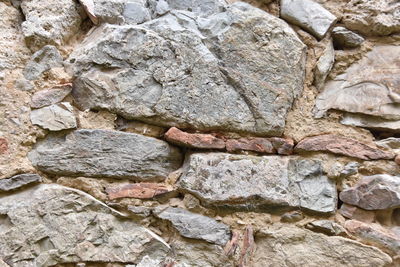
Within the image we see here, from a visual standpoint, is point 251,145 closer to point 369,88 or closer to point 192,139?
point 192,139

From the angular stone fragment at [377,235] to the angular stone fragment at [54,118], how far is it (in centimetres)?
82

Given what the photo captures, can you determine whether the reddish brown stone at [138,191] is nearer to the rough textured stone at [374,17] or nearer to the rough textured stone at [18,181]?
the rough textured stone at [18,181]

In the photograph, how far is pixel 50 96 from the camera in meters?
1.06

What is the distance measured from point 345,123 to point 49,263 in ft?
2.98

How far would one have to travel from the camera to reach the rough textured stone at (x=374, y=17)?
120 centimetres

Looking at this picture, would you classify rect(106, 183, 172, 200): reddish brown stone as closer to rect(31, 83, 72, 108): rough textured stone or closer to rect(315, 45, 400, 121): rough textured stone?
rect(31, 83, 72, 108): rough textured stone

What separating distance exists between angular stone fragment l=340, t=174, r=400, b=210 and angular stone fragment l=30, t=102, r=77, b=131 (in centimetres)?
79

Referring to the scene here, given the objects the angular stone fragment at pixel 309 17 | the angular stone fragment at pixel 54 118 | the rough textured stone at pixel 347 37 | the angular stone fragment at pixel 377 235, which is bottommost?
the angular stone fragment at pixel 377 235

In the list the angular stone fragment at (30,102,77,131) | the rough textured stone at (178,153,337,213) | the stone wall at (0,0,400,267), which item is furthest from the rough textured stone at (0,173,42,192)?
the rough textured stone at (178,153,337,213)

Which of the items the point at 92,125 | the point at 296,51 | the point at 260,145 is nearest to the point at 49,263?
the point at 92,125

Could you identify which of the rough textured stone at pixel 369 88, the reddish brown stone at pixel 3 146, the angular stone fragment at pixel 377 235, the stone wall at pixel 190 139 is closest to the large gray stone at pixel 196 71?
the stone wall at pixel 190 139

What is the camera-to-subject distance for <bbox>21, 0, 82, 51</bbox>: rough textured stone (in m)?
1.10

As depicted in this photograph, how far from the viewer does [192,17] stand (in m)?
1.16

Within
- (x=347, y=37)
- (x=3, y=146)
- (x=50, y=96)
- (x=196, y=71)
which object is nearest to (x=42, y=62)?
(x=50, y=96)
